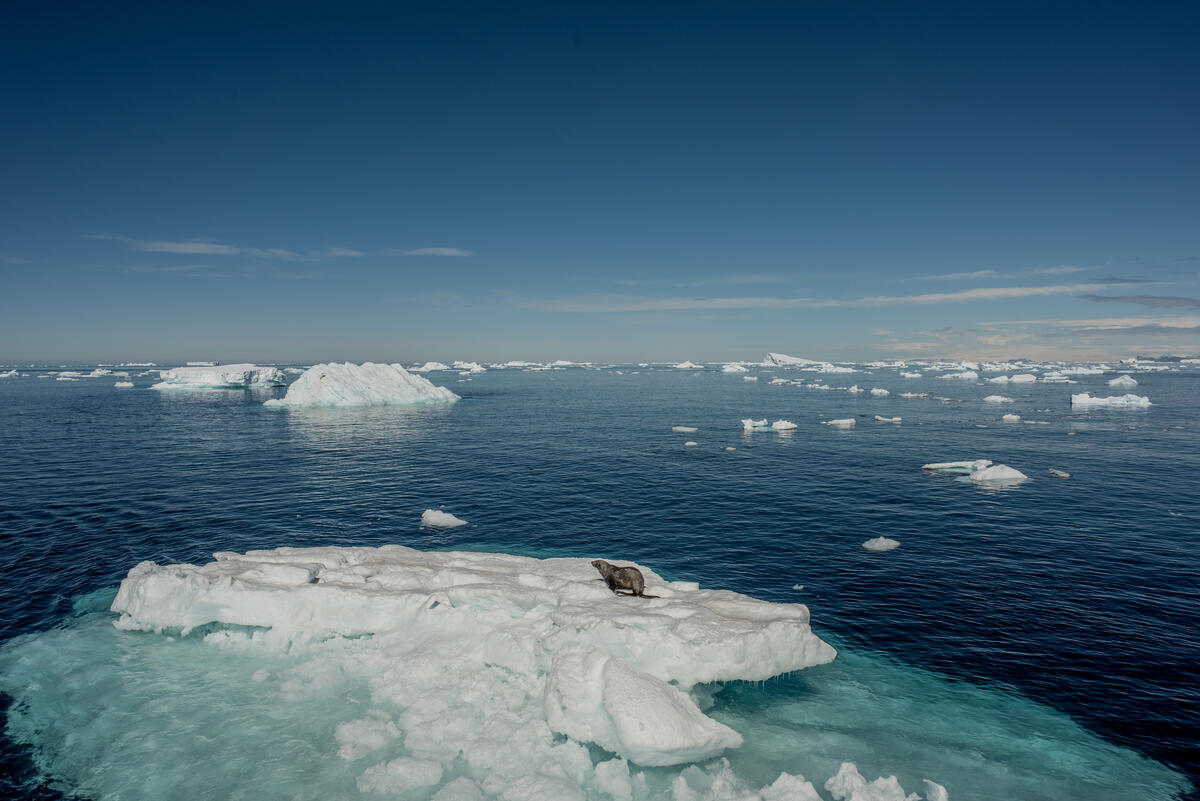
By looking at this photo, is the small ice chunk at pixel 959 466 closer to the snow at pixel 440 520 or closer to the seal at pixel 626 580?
the seal at pixel 626 580

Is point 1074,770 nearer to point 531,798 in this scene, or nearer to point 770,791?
point 770,791

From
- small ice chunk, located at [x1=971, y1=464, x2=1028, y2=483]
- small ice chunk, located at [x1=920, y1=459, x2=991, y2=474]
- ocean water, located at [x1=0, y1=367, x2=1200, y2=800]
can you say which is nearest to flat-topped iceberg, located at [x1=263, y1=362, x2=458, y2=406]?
ocean water, located at [x1=0, y1=367, x2=1200, y2=800]

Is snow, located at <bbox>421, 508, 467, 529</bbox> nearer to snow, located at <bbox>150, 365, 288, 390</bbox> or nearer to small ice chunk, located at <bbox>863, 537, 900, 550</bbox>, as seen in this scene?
small ice chunk, located at <bbox>863, 537, 900, 550</bbox>

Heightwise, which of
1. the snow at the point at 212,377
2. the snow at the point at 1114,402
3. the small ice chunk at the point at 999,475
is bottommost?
the small ice chunk at the point at 999,475

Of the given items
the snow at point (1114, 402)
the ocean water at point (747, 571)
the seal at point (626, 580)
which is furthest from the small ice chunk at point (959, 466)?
the snow at point (1114, 402)

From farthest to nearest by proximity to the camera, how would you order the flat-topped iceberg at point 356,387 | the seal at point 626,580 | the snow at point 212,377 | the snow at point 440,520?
the snow at point 212,377 → the flat-topped iceberg at point 356,387 → the snow at point 440,520 → the seal at point 626,580

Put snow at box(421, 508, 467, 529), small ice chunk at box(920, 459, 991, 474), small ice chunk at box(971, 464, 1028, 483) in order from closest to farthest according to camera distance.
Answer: snow at box(421, 508, 467, 529)
small ice chunk at box(971, 464, 1028, 483)
small ice chunk at box(920, 459, 991, 474)
